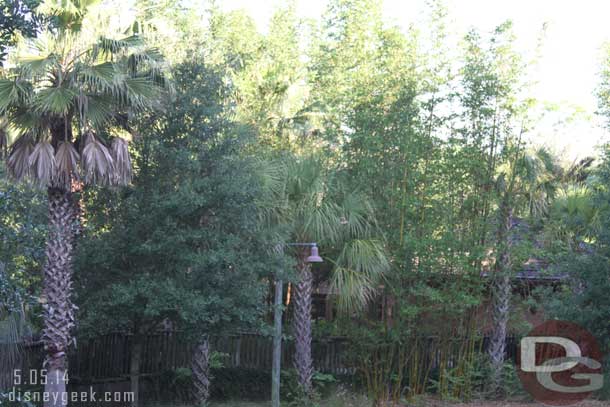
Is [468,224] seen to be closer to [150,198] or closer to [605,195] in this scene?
[605,195]

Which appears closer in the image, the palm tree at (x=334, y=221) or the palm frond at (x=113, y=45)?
the palm frond at (x=113, y=45)

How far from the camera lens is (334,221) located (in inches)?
604

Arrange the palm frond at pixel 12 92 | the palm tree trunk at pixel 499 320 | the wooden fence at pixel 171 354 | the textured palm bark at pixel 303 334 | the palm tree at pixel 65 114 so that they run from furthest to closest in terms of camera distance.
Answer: the palm tree trunk at pixel 499 320 → the textured palm bark at pixel 303 334 → the wooden fence at pixel 171 354 → the palm tree at pixel 65 114 → the palm frond at pixel 12 92

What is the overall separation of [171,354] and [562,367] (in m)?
9.51

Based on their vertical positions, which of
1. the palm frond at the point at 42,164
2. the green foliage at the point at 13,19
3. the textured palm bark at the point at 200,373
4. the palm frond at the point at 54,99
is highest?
the palm frond at the point at 54,99

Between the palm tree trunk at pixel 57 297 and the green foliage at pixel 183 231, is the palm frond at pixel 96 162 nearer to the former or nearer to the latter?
the palm tree trunk at pixel 57 297

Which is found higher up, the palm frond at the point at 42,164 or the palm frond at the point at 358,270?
the palm frond at the point at 42,164

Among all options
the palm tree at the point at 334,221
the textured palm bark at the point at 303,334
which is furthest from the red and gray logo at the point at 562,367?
the textured palm bark at the point at 303,334

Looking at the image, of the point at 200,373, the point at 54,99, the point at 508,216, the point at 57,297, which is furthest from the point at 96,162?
the point at 508,216

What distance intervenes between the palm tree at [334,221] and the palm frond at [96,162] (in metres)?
3.75

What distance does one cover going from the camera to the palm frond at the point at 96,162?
38.2 feet

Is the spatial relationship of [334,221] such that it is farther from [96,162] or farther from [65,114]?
[65,114]

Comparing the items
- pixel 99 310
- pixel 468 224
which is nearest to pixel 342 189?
pixel 468 224

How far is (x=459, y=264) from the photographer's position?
15.6m
